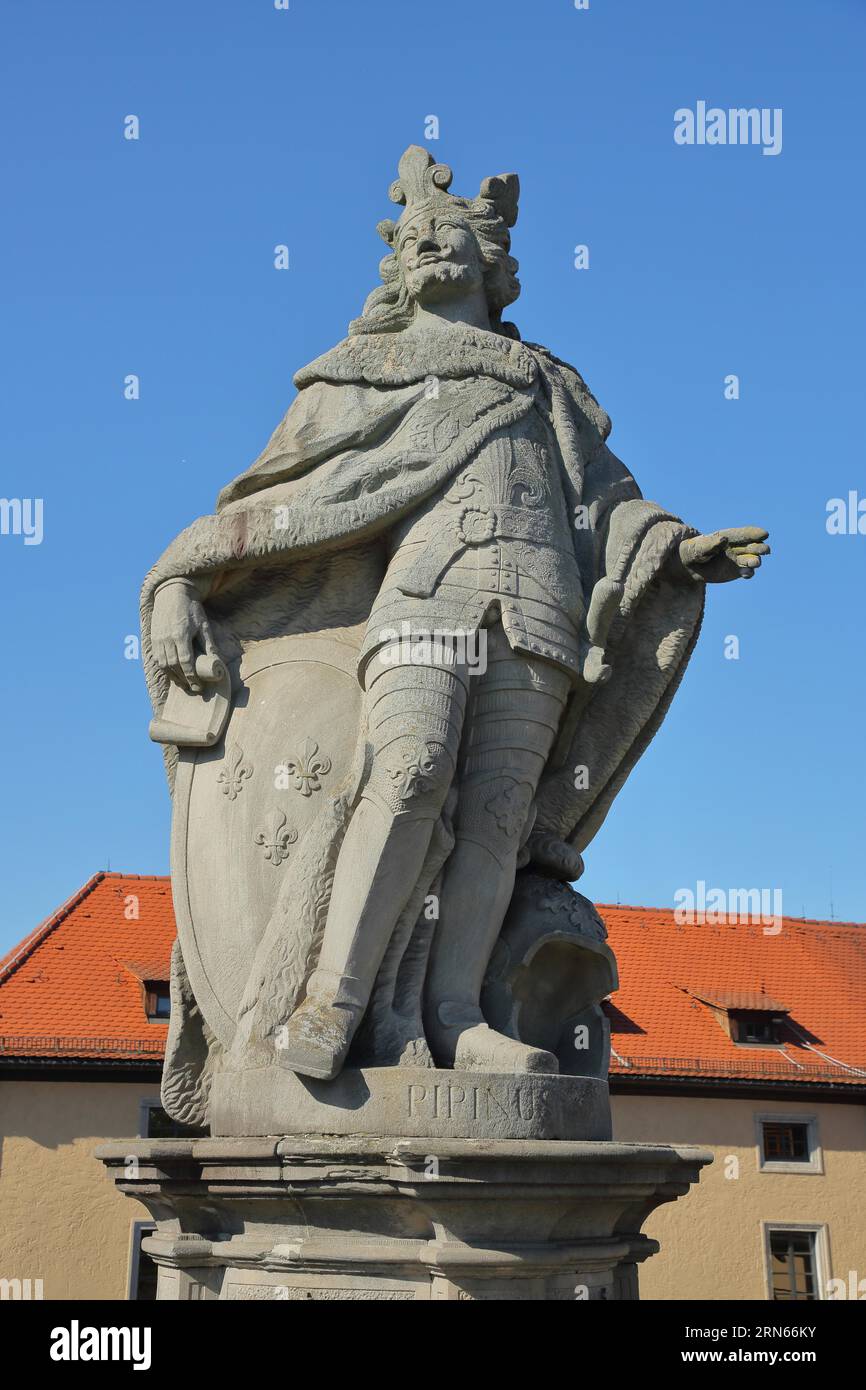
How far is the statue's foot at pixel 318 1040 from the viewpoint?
4.78 meters

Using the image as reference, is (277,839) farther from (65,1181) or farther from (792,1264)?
(792,1264)

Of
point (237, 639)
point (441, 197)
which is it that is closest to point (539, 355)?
point (441, 197)

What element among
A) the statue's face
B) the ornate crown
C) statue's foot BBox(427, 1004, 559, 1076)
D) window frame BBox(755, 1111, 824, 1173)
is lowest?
statue's foot BBox(427, 1004, 559, 1076)

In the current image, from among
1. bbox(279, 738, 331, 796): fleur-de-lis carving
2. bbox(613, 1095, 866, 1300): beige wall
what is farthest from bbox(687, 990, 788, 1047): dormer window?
bbox(279, 738, 331, 796): fleur-de-lis carving

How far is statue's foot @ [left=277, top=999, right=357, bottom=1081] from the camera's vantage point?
188 inches

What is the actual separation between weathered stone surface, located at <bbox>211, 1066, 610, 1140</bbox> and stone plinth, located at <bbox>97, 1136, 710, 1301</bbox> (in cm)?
9

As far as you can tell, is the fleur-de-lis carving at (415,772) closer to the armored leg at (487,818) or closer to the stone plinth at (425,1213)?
the armored leg at (487,818)

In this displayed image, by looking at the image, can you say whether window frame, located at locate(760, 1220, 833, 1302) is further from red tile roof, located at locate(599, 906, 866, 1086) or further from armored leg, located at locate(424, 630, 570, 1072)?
armored leg, located at locate(424, 630, 570, 1072)

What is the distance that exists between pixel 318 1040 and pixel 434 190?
361cm

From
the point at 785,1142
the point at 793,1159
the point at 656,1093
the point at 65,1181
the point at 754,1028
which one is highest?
the point at 754,1028

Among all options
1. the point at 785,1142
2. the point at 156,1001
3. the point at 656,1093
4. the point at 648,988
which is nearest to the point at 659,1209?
the point at 656,1093

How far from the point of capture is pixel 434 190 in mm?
6344

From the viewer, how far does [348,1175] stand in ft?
15.1
